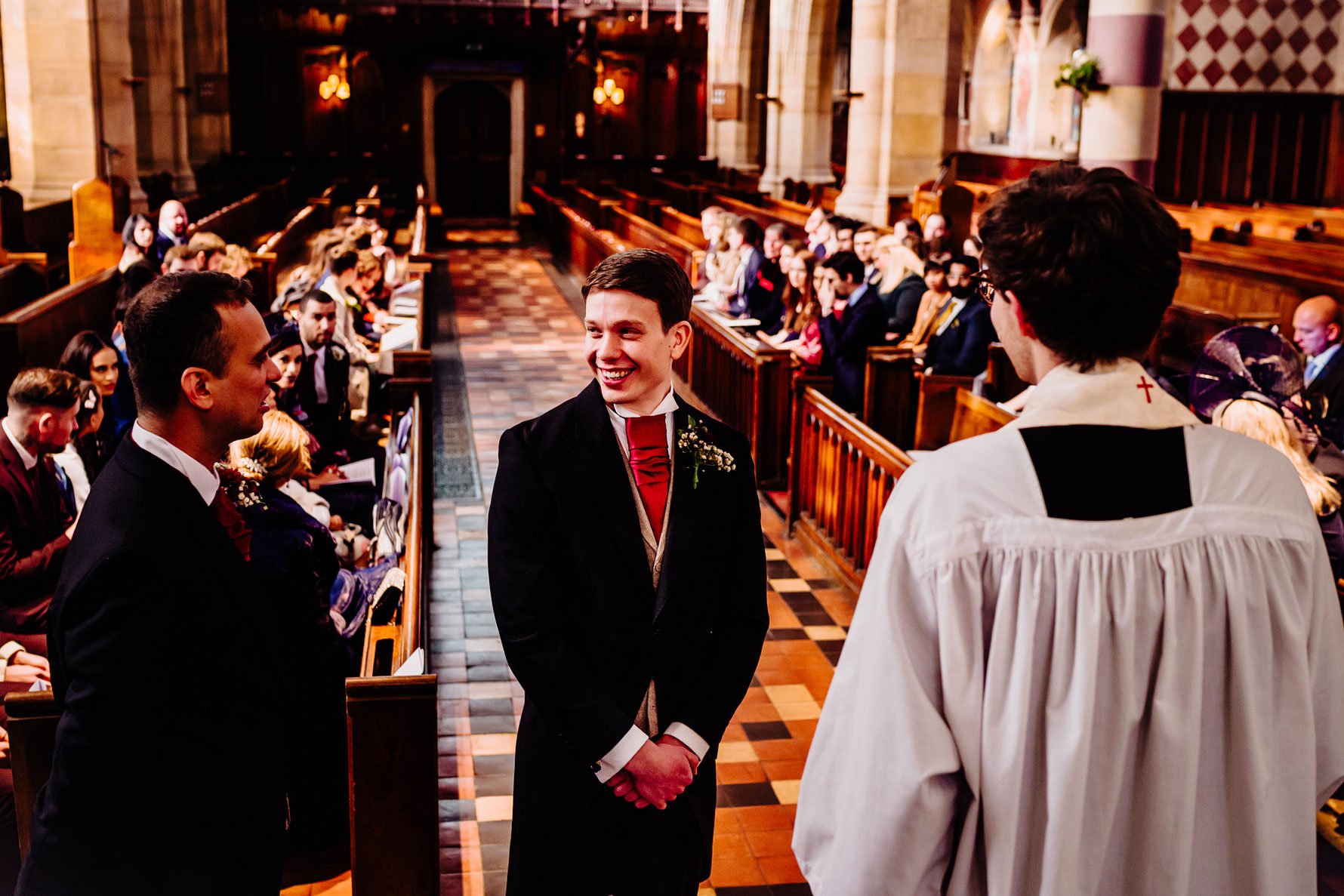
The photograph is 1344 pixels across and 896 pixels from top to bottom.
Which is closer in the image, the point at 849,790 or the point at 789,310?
the point at 849,790

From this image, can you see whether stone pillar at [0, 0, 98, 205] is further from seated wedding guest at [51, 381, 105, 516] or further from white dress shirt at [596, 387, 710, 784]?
white dress shirt at [596, 387, 710, 784]

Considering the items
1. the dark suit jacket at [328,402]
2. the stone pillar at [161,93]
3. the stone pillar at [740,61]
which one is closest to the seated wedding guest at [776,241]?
the dark suit jacket at [328,402]

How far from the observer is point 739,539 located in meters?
2.02

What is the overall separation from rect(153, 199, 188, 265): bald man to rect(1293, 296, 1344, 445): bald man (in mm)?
6786

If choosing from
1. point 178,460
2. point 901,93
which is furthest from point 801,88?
point 178,460

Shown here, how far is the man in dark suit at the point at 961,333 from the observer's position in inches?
242

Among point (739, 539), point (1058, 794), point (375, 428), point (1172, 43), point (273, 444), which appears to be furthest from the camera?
point (1172, 43)

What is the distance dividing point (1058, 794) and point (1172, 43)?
16433 millimetres

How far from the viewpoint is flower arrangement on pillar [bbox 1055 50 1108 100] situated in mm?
7969

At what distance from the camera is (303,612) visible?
264 cm

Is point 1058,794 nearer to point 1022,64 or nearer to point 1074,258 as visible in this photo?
point 1074,258

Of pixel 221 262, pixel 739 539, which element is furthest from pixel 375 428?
pixel 739 539

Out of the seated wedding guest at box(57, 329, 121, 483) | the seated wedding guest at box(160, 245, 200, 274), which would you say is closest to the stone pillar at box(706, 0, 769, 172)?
the seated wedding guest at box(160, 245, 200, 274)

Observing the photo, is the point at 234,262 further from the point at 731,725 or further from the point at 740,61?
the point at 740,61
